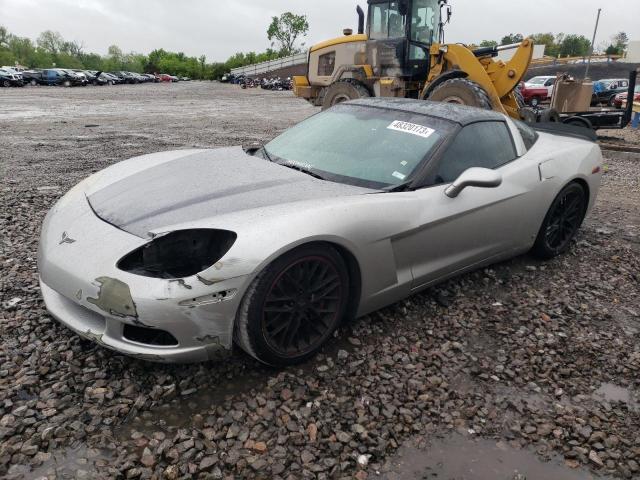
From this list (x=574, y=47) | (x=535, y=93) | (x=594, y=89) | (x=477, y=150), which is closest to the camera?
(x=477, y=150)

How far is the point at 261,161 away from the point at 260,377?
4.73ft

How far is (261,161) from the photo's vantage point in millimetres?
3271

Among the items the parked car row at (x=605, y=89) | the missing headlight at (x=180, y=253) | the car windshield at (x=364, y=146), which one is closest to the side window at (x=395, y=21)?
the car windshield at (x=364, y=146)

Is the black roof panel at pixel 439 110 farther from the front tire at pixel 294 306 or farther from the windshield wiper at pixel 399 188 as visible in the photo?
the front tire at pixel 294 306

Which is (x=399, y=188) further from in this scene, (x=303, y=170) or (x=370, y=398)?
(x=370, y=398)

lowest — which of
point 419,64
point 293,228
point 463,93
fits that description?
point 293,228

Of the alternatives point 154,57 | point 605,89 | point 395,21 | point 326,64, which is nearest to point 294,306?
point 395,21

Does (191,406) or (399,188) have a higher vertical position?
(399,188)

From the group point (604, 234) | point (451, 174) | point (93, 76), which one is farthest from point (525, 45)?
point (93, 76)

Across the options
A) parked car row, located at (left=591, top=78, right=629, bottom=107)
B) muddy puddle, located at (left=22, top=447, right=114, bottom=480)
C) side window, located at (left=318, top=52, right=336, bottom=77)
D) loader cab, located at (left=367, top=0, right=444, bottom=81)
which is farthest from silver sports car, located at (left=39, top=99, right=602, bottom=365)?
parked car row, located at (left=591, top=78, right=629, bottom=107)

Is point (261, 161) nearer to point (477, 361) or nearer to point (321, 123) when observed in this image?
point (321, 123)

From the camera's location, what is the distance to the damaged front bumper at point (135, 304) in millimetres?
2100

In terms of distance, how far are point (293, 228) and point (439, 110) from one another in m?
1.71

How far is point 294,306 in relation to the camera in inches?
94.7
